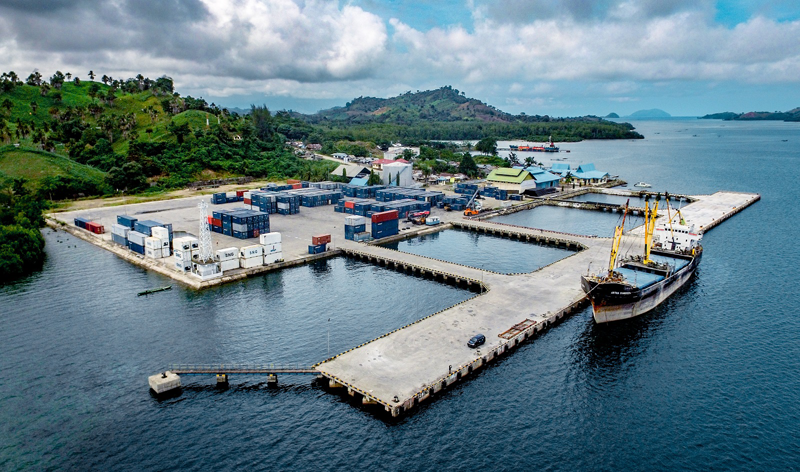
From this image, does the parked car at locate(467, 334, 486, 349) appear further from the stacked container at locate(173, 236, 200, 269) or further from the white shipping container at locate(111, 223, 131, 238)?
the white shipping container at locate(111, 223, 131, 238)

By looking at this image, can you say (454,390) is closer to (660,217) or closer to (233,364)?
(233,364)

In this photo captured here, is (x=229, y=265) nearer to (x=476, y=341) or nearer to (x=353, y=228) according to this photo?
(x=353, y=228)

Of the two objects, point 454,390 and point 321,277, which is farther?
point 321,277

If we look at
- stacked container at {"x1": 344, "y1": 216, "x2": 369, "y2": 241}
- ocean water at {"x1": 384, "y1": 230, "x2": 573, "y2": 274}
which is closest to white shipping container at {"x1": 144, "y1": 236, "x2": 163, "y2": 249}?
stacked container at {"x1": 344, "y1": 216, "x2": 369, "y2": 241}

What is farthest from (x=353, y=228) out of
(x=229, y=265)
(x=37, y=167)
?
(x=37, y=167)

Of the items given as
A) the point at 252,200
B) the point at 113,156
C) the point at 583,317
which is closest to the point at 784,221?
the point at 583,317
